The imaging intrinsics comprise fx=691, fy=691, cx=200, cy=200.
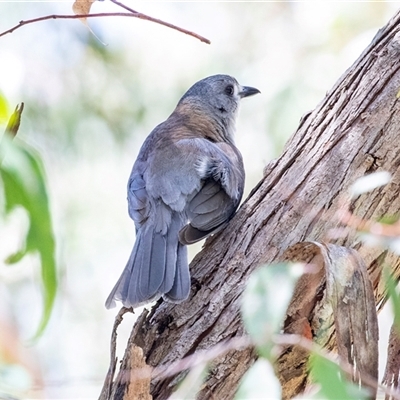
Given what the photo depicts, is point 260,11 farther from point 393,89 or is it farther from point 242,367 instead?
point 242,367

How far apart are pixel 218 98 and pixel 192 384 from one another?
2852 millimetres

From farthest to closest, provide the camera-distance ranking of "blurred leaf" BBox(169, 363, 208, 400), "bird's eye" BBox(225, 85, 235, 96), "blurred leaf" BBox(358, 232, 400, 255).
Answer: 1. "bird's eye" BBox(225, 85, 235, 96)
2. "blurred leaf" BBox(169, 363, 208, 400)
3. "blurred leaf" BBox(358, 232, 400, 255)

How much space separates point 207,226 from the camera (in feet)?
9.91

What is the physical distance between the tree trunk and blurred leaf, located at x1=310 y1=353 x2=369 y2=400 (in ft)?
2.33

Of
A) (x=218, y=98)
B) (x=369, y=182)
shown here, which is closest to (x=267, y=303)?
(x=369, y=182)

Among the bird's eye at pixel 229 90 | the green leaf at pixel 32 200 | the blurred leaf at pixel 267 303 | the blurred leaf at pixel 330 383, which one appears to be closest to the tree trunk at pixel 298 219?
the blurred leaf at pixel 267 303

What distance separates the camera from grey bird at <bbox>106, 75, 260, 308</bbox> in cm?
281

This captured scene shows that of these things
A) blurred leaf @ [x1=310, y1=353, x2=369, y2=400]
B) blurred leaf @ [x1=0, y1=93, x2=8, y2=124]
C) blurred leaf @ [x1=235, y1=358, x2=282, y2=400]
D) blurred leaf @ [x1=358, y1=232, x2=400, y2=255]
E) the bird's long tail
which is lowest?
blurred leaf @ [x1=310, y1=353, x2=369, y2=400]

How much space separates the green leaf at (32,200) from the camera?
139 centimetres

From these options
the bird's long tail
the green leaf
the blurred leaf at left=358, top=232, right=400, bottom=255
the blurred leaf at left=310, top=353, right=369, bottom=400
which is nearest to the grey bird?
the bird's long tail

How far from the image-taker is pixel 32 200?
140cm

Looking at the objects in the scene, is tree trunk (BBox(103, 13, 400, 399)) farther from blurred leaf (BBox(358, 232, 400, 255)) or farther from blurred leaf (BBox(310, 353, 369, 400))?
blurred leaf (BBox(310, 353, 369, 400))

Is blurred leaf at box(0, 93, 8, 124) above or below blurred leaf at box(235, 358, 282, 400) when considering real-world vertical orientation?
above

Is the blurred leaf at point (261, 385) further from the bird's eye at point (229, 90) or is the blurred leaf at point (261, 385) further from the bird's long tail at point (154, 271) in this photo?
the bird's eye at point (229, 90)
